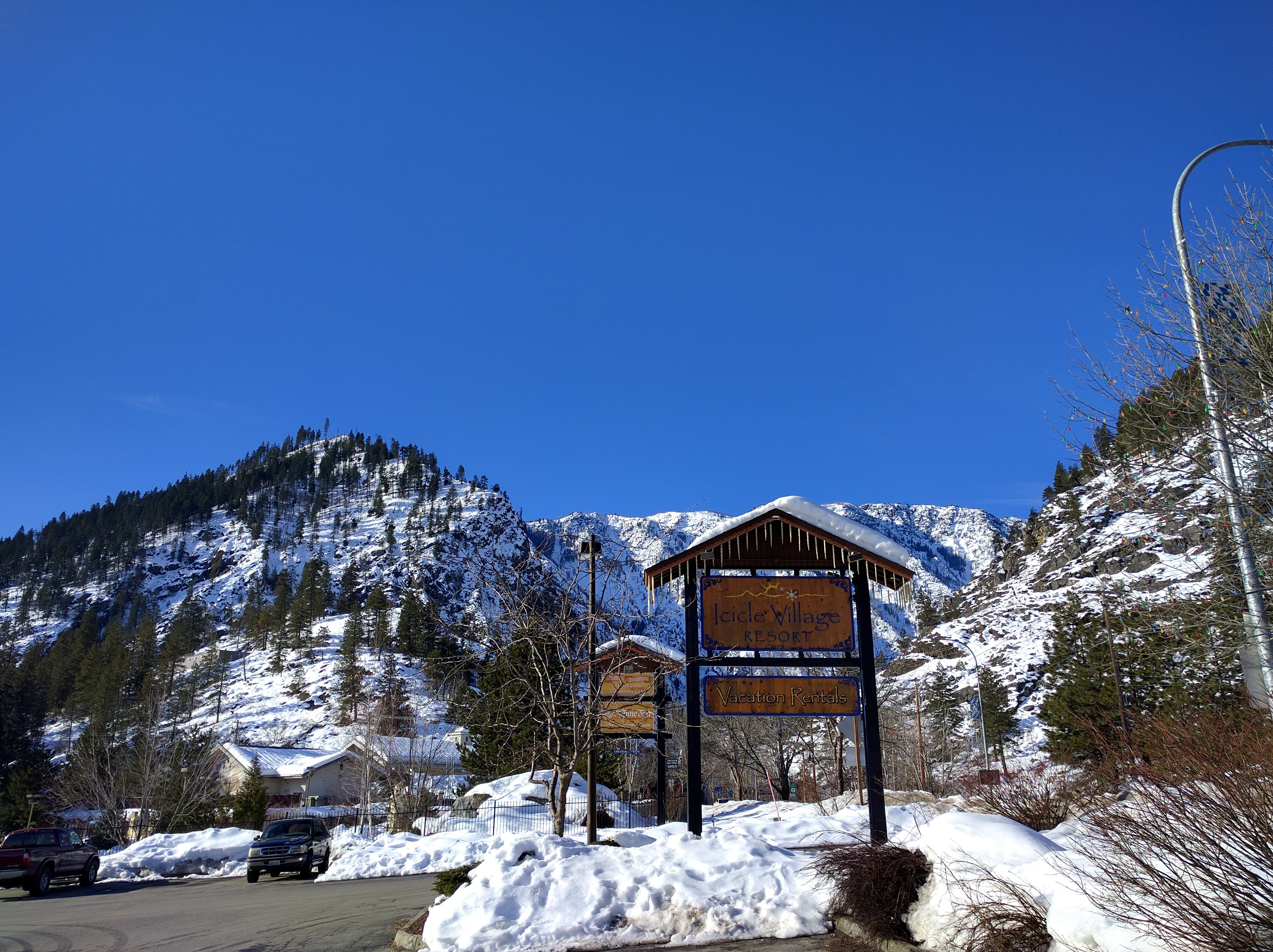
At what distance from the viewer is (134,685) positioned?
10644cm

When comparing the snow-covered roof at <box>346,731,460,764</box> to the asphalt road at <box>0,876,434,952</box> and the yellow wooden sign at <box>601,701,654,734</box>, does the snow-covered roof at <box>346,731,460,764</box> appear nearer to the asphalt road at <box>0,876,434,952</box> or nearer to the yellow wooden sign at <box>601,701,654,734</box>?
the asphalt road at <box>0,876,434,952</box>

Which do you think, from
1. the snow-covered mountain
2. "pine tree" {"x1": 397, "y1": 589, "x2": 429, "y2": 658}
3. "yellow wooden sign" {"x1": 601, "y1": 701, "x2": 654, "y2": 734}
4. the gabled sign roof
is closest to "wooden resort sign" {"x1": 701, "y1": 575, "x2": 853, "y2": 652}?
the gabled sign roof

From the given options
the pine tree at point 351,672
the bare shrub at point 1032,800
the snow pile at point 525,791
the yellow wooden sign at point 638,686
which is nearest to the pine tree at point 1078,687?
the snow pile at point 525,791

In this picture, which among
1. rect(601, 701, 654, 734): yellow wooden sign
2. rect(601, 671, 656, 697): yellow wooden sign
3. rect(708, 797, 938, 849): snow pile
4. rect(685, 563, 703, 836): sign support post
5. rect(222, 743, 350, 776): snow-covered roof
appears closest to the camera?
rect(685, 563, 703, 836): sign support post

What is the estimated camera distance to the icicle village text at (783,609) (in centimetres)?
1463

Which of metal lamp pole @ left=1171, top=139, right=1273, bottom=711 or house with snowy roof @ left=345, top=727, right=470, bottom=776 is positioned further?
house with snowy roof @ left=345, top=727, right=470, bottom=776

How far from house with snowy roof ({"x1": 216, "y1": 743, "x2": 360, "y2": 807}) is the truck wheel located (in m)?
45.7

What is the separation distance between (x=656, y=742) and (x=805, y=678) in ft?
34.3

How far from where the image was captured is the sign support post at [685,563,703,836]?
14352mm

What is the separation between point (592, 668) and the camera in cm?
1295

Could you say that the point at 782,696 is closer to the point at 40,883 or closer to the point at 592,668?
the point at 592,668

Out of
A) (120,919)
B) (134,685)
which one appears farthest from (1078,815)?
(134,685)

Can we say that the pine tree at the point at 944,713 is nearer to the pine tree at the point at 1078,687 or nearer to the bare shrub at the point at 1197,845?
the pine tree at the point at 1078,687

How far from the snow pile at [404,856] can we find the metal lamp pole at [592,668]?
33.9 feet
